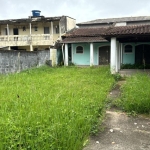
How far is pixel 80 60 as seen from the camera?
19609 mm

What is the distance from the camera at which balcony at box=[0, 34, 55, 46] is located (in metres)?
21.7

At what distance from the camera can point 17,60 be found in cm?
1241

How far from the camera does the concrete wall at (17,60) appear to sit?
37.2 ft

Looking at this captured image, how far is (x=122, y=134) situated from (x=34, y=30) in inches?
883

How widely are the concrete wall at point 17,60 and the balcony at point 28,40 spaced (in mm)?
6120

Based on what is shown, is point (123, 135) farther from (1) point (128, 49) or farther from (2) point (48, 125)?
(1) point (128, 49)

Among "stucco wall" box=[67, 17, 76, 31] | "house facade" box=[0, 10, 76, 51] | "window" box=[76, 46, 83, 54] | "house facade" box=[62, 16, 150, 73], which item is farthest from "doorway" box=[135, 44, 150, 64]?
"stucco wall" box=[67, 17, 76, 31]

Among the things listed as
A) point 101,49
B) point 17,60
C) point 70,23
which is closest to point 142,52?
point 101,49

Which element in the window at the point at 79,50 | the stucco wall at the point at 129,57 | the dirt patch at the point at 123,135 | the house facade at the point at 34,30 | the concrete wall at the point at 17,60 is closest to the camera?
the dirt patch at the point at 123,135

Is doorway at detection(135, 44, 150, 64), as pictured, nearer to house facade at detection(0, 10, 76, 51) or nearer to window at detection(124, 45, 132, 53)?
window at detection(124, 45, 132, 53)

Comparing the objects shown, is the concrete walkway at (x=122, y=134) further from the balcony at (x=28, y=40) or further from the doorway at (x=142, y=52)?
the balcony at (x=28, y=40)

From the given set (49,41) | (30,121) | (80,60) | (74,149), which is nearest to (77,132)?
(74,149)

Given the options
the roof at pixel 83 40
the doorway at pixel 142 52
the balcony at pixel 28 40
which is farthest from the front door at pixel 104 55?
the balcony at pixel 28 40

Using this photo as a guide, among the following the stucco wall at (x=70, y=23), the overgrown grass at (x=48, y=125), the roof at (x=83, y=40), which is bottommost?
the overgrown grass at (x=48, y=125)
